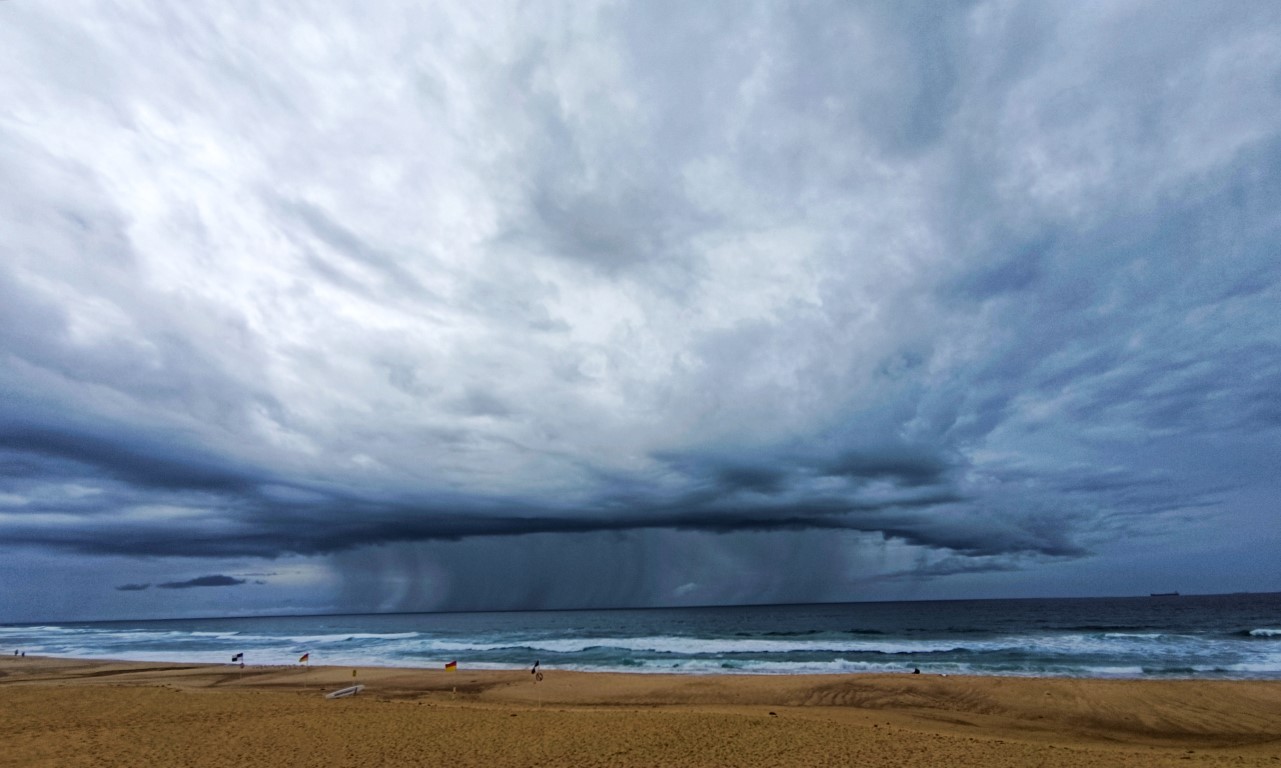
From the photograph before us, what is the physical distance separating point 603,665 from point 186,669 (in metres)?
29.3

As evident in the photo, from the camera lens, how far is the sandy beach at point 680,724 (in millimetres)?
15484

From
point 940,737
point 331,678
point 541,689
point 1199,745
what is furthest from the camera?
point 331,678

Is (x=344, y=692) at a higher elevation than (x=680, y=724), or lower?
lower

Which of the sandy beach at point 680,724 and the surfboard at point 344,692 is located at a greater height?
the sandy beach at point 680,724

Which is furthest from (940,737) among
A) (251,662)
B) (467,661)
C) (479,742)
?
(251,662)

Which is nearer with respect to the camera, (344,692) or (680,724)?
(680,724)

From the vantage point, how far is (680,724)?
19.0 meters

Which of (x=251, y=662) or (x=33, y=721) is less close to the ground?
(x=33, y=721)

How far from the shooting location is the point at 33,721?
19.8 m

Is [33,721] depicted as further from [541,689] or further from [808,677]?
[808,677]

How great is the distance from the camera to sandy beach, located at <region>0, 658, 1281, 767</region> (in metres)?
15.5

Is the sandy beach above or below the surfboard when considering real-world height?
above

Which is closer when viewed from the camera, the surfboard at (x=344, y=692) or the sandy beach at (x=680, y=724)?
the sandy beach at (x=680, y=724)

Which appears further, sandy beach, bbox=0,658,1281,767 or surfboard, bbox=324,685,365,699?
surfboard, bbox=324,685,365,699
